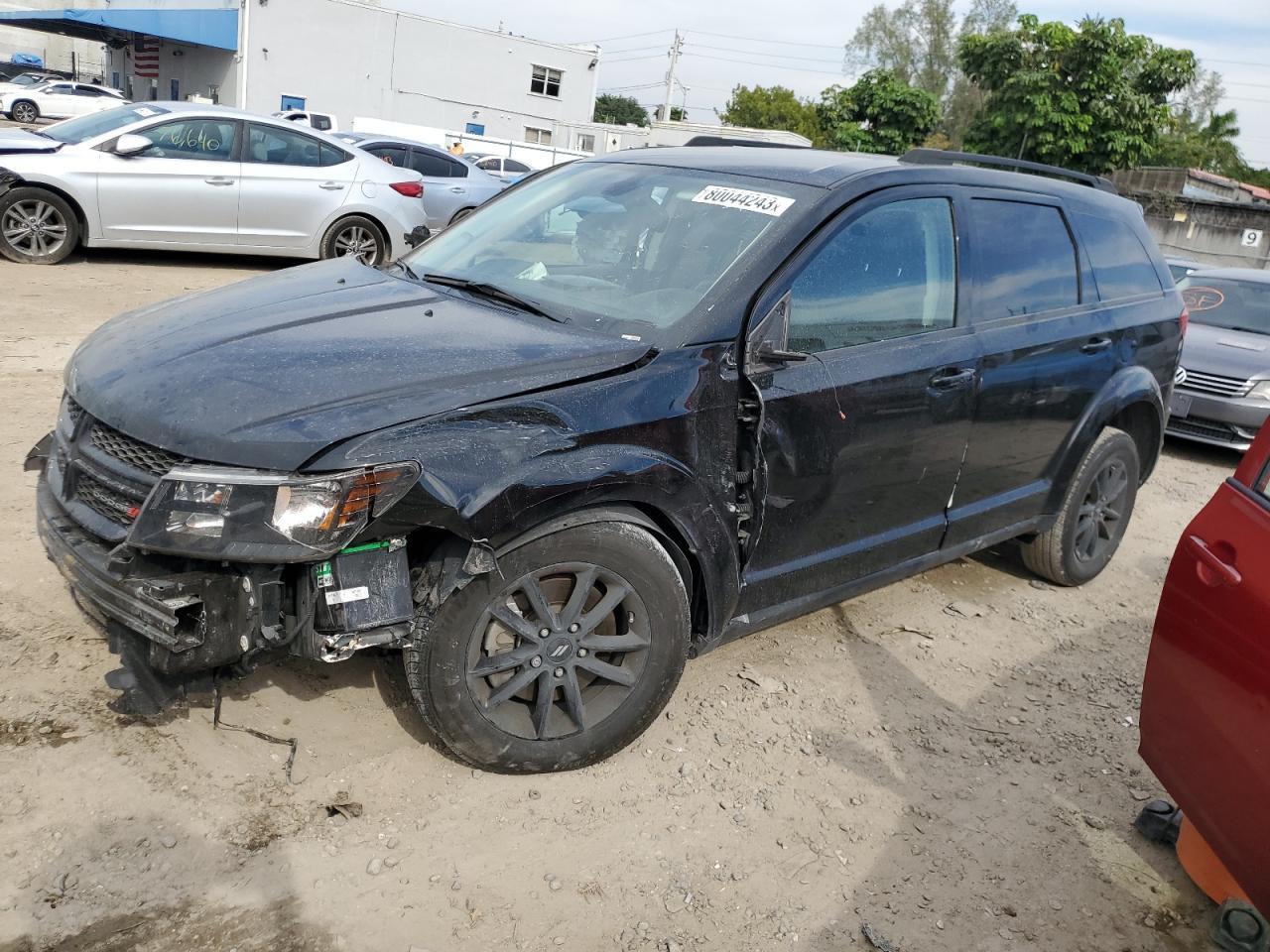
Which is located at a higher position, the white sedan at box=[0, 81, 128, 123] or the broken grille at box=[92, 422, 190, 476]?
Answer: the broken grille at box=[92, 422, 190, 476]

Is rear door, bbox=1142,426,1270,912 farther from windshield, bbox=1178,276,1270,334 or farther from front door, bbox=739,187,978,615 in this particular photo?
windshield, bbox=1178,276,1270,334

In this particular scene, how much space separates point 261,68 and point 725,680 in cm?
4313

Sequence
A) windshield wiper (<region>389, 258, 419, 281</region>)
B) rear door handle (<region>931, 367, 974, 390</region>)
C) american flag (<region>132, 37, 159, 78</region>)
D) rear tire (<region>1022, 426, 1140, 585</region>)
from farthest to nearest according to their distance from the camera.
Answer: american flag (<region>132, 37, 159, 78</region>) < rear tire (<region>1022, 426, 1140, 585</region>) < windshield wiper (<region>389, 258, 419, 281</region>) < rear door handle (<region>931, 367, 974, 390</region>)

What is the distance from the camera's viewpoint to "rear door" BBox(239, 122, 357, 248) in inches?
401

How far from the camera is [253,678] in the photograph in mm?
3434

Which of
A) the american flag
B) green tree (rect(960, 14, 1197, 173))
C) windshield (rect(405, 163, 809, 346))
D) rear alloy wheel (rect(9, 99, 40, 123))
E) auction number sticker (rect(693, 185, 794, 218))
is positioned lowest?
rear alloy wheel (rect(9, 99, 40, 123))

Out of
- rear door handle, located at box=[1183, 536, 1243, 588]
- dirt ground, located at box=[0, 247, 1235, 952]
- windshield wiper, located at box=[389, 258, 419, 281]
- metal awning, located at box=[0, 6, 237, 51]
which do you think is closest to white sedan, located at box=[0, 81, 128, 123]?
metal awning, located at box=[0, 6, 237, 51]

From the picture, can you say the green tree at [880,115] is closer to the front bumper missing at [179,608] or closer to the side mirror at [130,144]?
the side mirror at [130,144]

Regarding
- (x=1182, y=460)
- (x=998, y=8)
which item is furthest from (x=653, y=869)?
(x=998, y=8)

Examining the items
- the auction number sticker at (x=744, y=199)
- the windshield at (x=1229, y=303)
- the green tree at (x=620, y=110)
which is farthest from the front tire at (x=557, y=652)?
the green tree at (x=620, y=110)

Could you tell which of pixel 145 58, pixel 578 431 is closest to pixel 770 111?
pixel 145 58

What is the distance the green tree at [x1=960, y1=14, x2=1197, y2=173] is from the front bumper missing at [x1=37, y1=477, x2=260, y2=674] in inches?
1310

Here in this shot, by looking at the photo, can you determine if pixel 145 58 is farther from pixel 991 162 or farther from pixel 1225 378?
pixel 991 162

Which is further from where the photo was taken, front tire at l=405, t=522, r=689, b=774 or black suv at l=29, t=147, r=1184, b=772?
front tire at l=405, t=522, r=689, b=774
